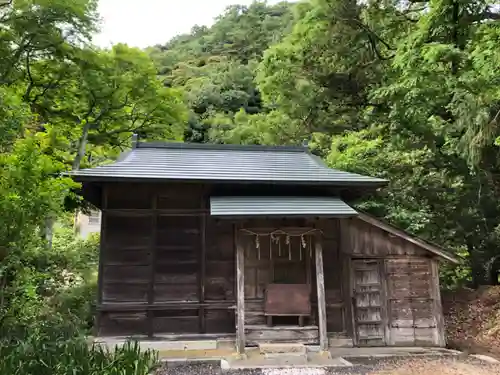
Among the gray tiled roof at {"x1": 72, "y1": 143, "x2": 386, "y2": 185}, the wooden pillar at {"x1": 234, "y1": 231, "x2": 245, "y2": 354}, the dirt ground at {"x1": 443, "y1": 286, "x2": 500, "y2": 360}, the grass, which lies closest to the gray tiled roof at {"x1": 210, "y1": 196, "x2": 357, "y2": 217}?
the gray tiled roof at {"x1": 72, "y1": 143, "x2": 386, "y2": 185}

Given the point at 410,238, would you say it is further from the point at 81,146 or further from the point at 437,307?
the point at 81,146

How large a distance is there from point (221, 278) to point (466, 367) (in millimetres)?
4655

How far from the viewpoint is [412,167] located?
11250 mm

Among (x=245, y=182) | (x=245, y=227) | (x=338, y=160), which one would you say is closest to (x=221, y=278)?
(x=245, y=227)

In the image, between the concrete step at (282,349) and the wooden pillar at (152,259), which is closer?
the concrete step at (282,349)

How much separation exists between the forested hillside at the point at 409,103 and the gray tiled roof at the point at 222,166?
2.45 meters

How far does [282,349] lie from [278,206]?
2.66 metres

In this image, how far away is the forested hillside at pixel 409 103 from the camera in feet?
25.5

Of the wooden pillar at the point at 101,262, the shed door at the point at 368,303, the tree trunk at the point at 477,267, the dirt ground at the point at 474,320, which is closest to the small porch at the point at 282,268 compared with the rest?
the shed door at the point at 368,303

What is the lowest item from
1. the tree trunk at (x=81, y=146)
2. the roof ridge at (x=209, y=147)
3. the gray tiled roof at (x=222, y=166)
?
the gray tiled roof at (x=222, y=166)

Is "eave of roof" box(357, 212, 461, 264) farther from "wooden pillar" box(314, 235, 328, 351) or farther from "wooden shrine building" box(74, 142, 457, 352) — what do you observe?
"wooden pillar" box(314, 235, 328, 351)

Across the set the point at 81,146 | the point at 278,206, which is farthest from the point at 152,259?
the point at 81,146

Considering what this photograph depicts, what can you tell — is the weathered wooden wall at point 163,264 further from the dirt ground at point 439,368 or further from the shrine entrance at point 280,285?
the dirt ground at point 439,368

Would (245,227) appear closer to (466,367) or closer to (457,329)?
(466,367)
